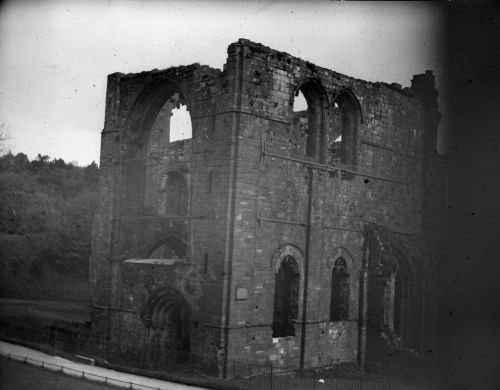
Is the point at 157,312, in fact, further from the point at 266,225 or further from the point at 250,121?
the point at 250,121

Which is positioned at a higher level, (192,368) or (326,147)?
(326,147)

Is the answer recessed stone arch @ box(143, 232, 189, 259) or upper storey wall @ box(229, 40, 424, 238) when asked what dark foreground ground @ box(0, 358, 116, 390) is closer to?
recessed stone arch @ box(143, 232, 189, 259)

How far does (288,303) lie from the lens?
20453 millimetres

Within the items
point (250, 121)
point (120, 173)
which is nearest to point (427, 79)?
point (250, 121)

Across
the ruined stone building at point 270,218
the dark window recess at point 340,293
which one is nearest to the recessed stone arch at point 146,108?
the ruined stone building at point 270,218

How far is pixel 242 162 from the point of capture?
1855 centimetres

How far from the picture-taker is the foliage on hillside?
35594 mm

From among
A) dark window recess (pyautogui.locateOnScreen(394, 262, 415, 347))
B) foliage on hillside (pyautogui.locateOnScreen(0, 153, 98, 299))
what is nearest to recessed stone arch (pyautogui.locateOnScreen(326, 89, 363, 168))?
dark window recess (pyautogui.locateOnScreen(394, 262, 415, 347))

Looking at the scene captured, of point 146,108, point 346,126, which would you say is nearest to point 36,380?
point 146,108

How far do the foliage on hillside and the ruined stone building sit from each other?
1408cm

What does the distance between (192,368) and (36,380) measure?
4.33 meters

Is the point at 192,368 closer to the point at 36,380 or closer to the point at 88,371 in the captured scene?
the point at 88,371

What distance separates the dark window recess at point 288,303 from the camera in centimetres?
2016

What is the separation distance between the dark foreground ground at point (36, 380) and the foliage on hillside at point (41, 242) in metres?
16.8
